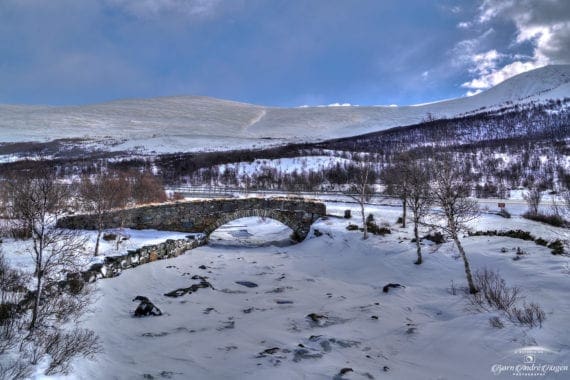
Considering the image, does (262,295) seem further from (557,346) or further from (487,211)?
(487,211)

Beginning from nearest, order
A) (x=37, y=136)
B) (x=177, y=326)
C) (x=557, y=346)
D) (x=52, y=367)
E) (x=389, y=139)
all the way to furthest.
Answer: (x=52, y=367) → (x=557, y=346) → (x=177, y=326) → (x=389, y=139) → (x=37, y=136)

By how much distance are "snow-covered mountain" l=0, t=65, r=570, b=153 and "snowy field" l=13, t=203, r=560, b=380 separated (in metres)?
86.0

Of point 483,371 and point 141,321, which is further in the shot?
point 141,321

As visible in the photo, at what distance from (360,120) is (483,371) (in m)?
160

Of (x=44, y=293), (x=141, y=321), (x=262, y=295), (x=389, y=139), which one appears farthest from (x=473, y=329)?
(x=389, y=139)

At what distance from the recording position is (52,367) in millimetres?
7387

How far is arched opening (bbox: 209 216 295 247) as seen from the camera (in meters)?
27.7

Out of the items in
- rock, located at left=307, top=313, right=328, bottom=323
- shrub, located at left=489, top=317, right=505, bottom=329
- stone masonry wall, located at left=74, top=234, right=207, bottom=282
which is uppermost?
shrub, located at left=489, top=317, right=505, bottom=329

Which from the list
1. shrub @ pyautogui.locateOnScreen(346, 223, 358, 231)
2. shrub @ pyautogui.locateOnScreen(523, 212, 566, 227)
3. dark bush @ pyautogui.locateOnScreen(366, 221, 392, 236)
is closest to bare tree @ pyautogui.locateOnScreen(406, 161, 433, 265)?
dark bush @ pyautogui.locateOnScreen(366, 221, 392, 236)

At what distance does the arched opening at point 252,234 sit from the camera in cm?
2770

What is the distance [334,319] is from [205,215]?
14.9 m

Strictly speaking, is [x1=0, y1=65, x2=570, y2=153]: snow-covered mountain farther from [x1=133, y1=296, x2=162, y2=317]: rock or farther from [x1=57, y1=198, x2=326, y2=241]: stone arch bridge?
[x1=133, y1=296, x2=162, y2=317]: rock

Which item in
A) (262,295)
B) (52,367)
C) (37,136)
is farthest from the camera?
(37,136)

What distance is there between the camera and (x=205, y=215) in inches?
1009
